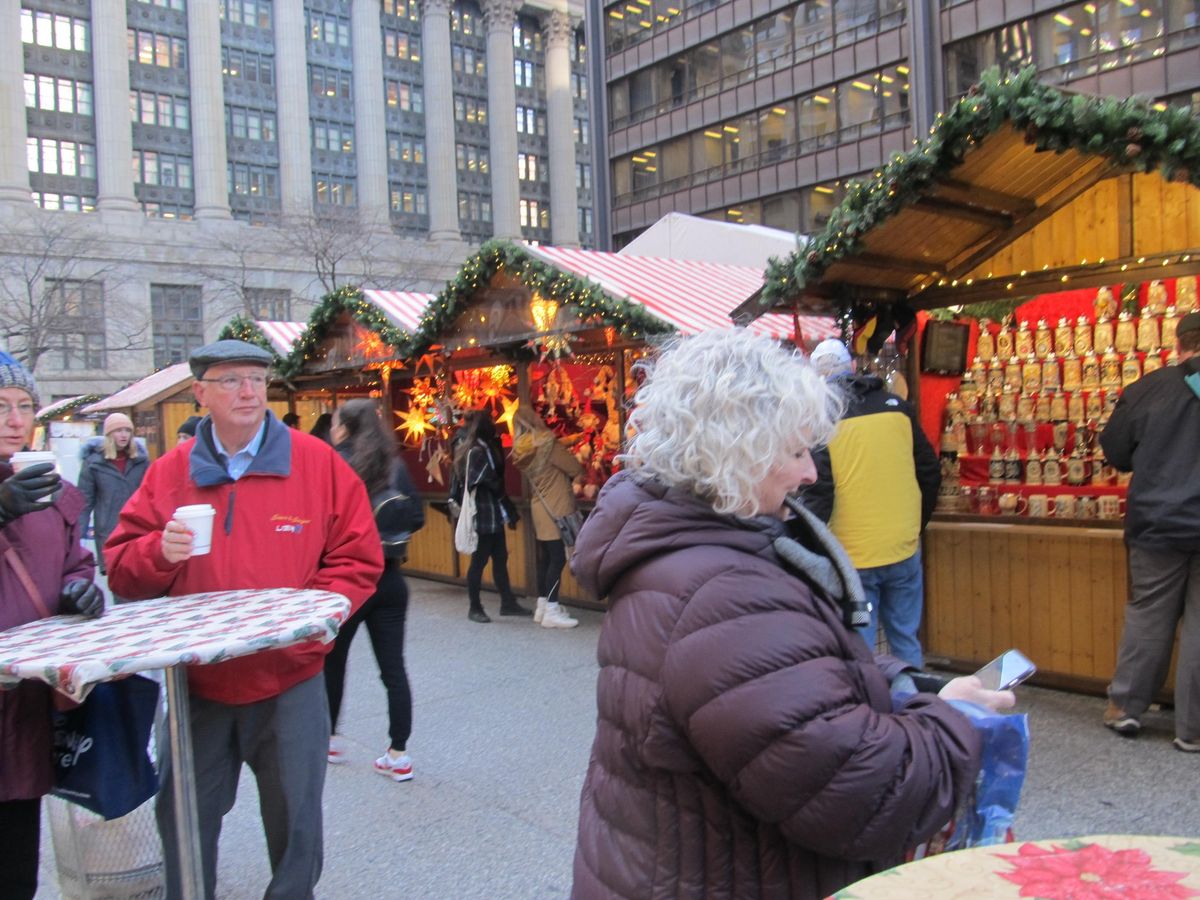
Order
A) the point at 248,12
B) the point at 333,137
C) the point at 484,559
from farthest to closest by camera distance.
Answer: the point at 333,137, the point at 248,12, the point at 484,559

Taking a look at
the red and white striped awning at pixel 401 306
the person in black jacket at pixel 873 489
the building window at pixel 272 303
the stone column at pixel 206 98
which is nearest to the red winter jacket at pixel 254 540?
the person in black jacket at pixel 873 489

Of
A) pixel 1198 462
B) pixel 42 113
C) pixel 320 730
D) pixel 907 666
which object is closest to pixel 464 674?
pixel 320 730

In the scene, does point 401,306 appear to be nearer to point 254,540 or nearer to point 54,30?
point 254,540

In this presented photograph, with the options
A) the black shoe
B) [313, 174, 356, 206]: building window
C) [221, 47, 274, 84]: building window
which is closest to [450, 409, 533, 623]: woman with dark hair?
the black shoe

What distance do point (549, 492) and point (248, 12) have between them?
5287cm

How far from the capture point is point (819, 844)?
5.24 ft

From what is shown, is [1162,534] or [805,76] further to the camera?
[805,76]

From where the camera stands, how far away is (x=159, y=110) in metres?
49.6

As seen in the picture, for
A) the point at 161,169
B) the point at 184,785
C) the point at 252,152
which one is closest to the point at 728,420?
the point at 184,785

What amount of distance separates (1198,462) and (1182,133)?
4.82 ft

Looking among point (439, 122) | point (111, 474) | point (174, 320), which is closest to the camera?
point (111, 474)

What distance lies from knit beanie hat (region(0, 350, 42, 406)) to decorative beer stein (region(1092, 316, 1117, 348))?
592 cm

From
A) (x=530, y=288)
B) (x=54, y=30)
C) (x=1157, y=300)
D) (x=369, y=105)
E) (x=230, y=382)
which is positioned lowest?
(x=230, y=382)

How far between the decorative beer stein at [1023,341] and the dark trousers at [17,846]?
6.10m
